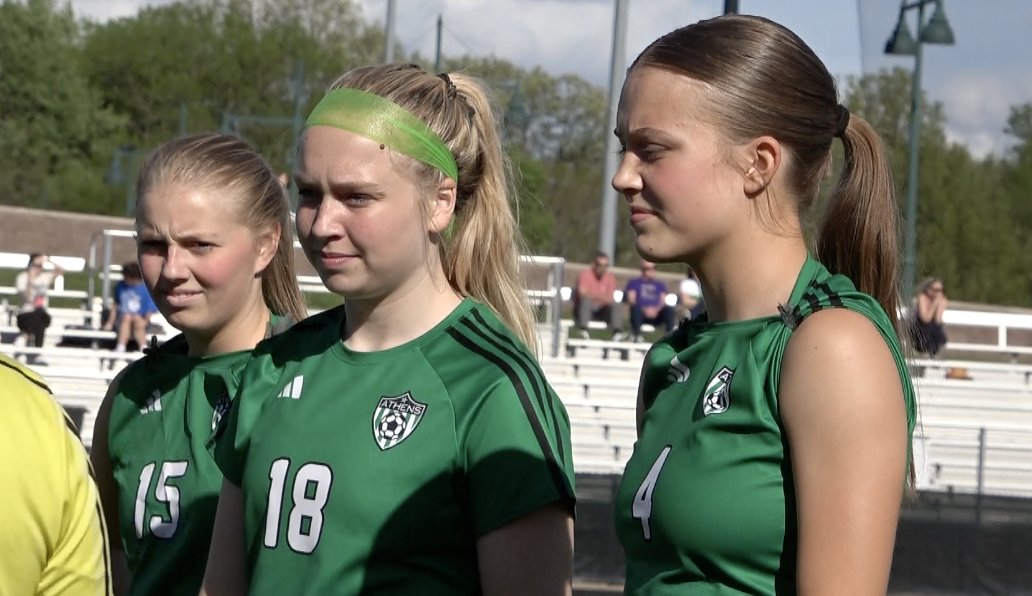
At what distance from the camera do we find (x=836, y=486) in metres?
1.96

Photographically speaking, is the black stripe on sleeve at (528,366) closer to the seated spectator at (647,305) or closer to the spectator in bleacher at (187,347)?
the spectator in bleacher at (187,347)

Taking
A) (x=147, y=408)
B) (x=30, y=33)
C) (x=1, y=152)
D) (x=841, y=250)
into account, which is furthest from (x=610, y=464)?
(x=30, y=33)

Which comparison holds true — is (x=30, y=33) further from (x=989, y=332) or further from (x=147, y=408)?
(x=147, y=408)

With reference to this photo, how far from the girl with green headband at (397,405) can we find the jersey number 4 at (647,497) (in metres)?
0.23

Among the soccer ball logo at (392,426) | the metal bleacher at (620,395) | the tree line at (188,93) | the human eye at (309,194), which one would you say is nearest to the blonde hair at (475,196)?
the human eye at (309,194)

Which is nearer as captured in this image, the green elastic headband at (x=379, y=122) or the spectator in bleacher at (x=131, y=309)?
the green elastic headband at (x=379, y=122)

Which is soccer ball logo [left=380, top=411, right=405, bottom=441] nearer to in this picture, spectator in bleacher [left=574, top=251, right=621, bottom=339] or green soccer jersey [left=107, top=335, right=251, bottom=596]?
green soccer jersey [left=107, top=335, right=251, bottom=596]

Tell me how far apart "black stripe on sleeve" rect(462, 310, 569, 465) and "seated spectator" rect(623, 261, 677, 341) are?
Result: 727 inches

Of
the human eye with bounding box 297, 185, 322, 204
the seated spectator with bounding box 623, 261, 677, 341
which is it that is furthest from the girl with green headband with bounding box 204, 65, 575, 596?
the seated spectator with bounding box 623, 261, 677, 341

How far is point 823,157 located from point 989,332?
1114 inches

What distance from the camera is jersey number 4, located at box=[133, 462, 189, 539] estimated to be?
3.03 metres

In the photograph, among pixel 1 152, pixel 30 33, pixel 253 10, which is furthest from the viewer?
pixel 253 10

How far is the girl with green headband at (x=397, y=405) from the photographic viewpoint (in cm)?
240

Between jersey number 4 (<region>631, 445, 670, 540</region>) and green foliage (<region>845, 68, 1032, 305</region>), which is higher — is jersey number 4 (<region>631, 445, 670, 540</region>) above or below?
below
